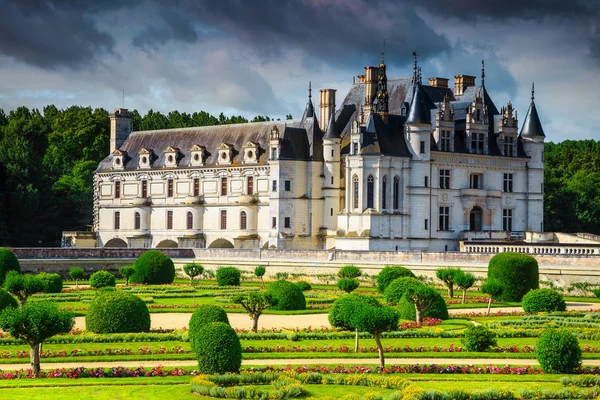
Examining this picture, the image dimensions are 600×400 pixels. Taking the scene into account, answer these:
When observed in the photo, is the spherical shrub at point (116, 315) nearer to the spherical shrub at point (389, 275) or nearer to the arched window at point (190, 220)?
the spherical shrub at point (389, 275)

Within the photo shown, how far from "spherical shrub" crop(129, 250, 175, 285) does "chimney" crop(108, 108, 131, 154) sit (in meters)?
30.7

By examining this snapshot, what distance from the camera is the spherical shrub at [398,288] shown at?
4012 cm

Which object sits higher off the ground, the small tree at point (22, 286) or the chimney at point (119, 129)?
the chimney at point (119, 129)

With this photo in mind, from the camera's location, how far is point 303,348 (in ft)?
100

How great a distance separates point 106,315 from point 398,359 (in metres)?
9.17

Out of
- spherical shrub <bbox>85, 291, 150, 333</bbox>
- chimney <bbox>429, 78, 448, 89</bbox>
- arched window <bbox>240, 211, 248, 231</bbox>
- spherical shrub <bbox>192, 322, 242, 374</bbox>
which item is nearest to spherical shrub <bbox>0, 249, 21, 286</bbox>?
spherical shrub <bbox>85, 291, 150, 333</bbox>

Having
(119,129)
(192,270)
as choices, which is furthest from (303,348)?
(119,129)

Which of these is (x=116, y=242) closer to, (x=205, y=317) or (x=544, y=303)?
(x=544, y=303)

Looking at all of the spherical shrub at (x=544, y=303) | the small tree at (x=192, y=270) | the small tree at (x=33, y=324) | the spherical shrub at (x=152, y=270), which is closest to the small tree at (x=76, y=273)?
the spherical shrub at (x=152, y=270)

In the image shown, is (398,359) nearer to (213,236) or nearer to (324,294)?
(324,294)

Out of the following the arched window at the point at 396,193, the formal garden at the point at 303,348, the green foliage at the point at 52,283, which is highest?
the arched window at the point at 396,193

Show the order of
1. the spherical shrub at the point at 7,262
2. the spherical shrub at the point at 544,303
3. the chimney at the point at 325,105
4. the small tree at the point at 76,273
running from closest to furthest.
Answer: the spherical shrub at the point at 544,303, the spherical shrub at the point at 7,262, the small tree at the point at 76,273, the chimney at the point at 325,105

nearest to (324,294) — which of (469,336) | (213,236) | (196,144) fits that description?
(469,336)

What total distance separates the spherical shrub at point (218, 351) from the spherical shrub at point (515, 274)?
20.9 metres
